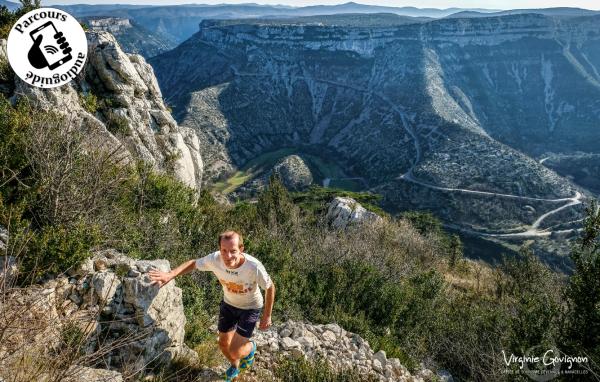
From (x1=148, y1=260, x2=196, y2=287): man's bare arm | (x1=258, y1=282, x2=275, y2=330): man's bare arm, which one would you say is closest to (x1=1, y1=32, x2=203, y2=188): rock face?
(x1=148, y1=260, x2=196, y2=287): man's bare arm

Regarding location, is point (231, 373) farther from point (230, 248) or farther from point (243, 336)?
point (230, 248)

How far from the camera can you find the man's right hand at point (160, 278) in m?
6.59

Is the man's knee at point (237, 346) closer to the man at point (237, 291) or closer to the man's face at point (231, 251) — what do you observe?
the man at point (237, 291)

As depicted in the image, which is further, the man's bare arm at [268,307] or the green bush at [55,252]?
the green bush at [55,252]

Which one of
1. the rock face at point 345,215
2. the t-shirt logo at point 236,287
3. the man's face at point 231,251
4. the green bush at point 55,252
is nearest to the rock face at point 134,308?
the green bush at point 55,252

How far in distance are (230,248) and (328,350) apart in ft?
13.9

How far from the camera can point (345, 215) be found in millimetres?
35531

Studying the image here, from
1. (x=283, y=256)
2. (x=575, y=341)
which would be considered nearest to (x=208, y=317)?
(x=283, y=256)

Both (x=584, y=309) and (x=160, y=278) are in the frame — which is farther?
(x=584, y=309)

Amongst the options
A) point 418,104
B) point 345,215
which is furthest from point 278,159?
point 345,215

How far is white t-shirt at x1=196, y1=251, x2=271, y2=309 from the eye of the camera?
6406 mm

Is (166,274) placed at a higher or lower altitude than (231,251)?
lower

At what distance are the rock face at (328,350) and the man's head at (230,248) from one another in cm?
256

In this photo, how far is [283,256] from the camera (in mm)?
15680
